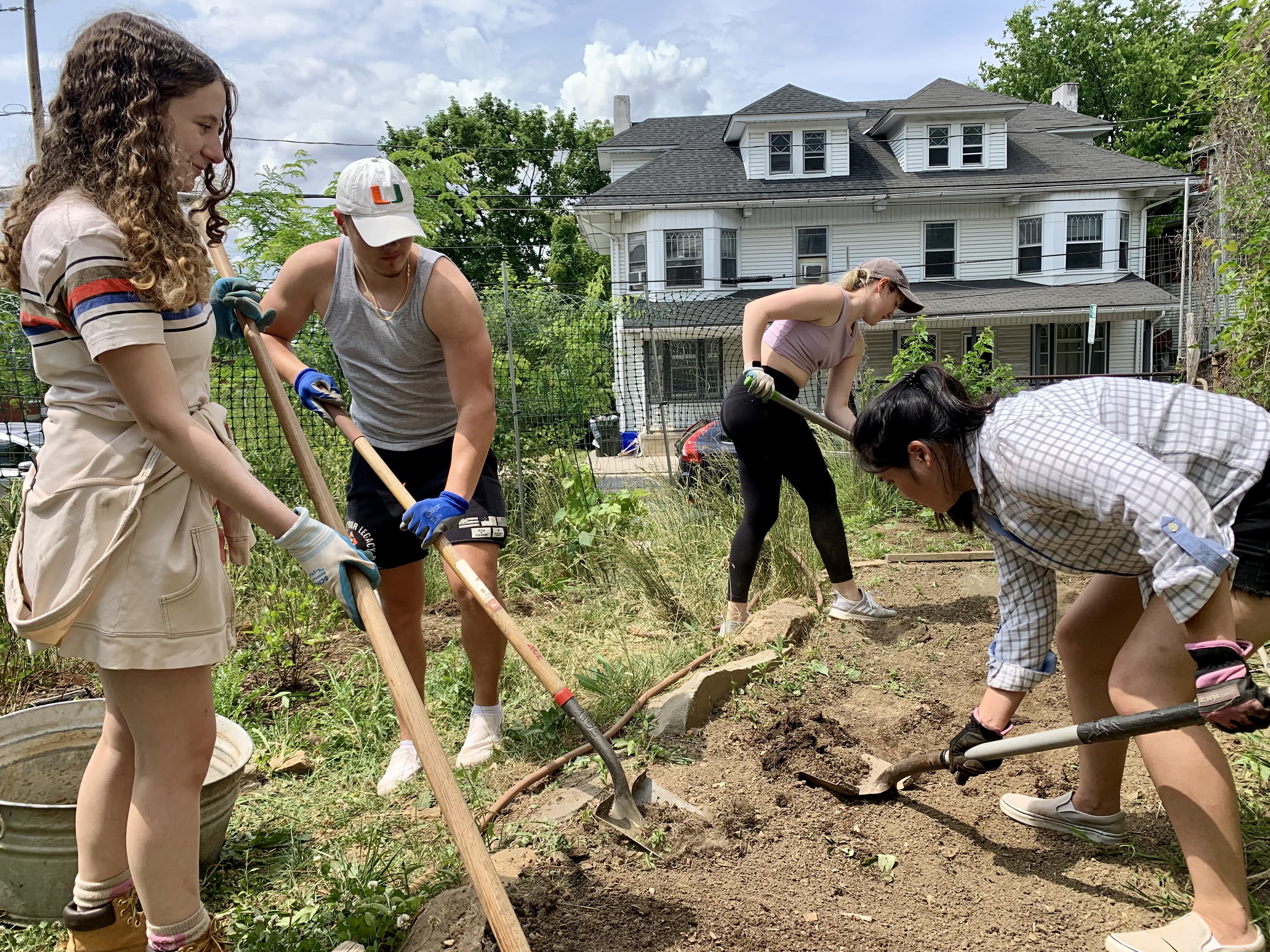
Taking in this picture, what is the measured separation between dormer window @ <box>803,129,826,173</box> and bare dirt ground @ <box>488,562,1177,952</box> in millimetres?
19565

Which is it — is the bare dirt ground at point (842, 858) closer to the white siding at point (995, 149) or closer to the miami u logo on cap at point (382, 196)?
the miami u logo on cap at point (382, 196)

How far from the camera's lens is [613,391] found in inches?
283

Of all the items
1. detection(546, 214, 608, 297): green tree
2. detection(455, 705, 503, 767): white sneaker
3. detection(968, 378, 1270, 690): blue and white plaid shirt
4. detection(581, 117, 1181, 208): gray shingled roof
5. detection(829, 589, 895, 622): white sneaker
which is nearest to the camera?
detection(968, 378, 1270, 690): blue and white plaid shirt

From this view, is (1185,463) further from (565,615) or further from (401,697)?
(565,615)

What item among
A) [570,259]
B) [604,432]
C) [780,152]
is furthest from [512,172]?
[604,432]

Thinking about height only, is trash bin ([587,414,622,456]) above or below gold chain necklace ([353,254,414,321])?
below

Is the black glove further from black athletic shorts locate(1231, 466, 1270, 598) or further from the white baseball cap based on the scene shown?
the white baseball cap

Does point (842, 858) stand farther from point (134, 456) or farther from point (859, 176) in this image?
point (859, 176)

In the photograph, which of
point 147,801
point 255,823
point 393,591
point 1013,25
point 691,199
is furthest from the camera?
point 1013,25

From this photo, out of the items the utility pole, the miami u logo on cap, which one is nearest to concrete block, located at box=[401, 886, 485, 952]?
the miami u logo on cap

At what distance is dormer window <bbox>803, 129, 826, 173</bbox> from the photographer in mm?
20828

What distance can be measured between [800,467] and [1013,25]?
32.6 metres

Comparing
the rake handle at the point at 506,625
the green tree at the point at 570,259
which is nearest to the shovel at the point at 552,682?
the rake handle at the point at 506,625

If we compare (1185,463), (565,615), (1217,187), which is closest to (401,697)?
(1185,463)
